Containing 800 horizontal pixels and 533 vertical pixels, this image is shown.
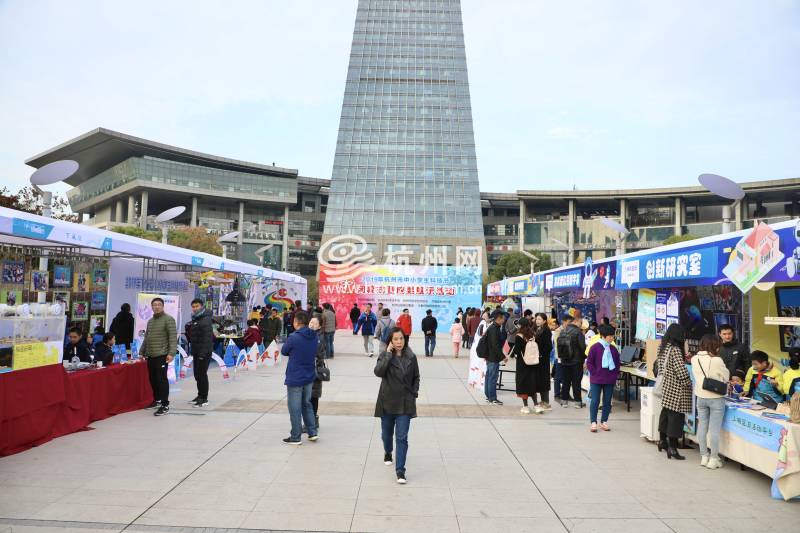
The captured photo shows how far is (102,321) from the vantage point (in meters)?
12.0

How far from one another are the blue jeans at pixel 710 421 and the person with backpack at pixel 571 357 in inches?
147

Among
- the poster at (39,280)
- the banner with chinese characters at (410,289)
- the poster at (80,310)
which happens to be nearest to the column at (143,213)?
the banner with chinese characters at (410,289)

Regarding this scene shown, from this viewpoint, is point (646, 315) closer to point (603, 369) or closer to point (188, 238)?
point (603, 369)

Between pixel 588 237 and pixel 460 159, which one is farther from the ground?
pixel 460 159

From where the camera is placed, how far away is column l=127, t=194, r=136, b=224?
73062 mm

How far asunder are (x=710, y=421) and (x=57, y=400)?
781 centimetres

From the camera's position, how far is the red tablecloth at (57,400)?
20.3 feet

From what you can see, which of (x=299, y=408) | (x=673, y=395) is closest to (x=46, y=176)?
(x=299, y=408)

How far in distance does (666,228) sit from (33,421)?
256ft

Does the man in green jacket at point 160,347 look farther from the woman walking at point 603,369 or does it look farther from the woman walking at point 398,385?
the woman walking at point 603,369

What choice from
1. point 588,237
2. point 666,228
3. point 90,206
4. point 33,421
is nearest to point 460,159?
point 588,237

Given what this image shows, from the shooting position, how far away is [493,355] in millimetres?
10258

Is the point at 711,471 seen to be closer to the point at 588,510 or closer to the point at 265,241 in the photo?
the point at 588,510

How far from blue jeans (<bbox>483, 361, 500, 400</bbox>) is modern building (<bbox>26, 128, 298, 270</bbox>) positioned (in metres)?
59.8
